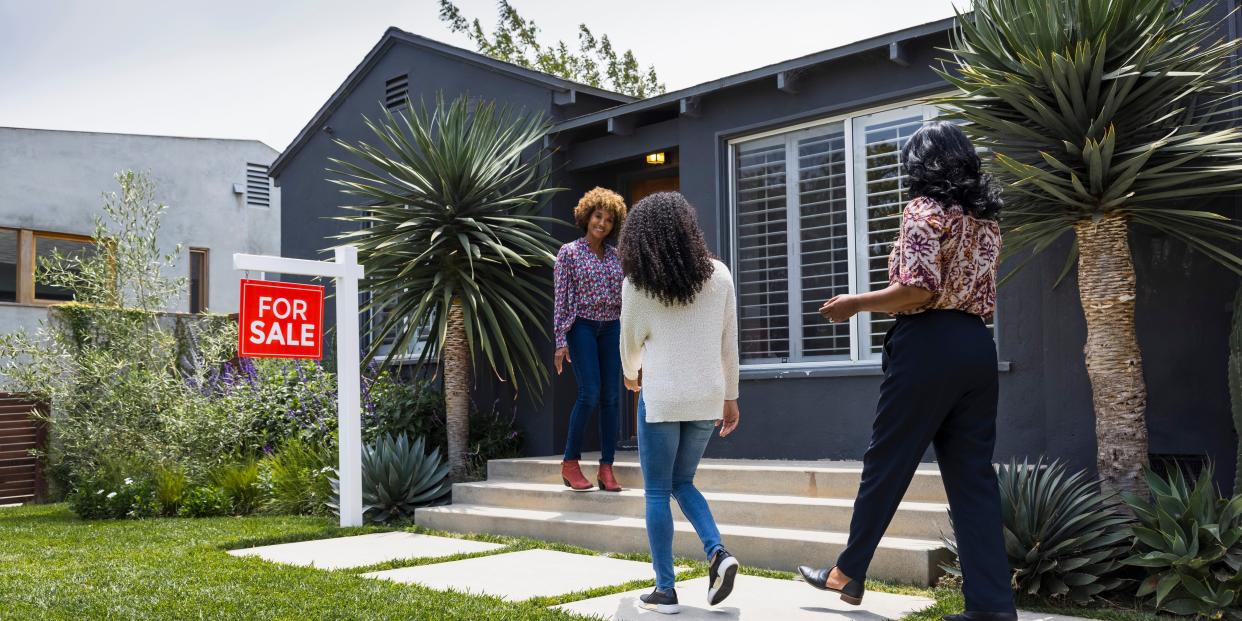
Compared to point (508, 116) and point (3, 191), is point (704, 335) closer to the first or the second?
point (508, 116)

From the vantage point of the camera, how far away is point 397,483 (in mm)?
6961

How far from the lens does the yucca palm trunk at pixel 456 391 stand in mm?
7633

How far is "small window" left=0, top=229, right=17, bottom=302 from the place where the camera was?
49.8 feet

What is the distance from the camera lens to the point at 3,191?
49.4 ft

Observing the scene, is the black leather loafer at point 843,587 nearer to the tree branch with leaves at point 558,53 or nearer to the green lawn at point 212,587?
the green lawn at point 212,587

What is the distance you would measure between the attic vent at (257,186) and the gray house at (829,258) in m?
11.0

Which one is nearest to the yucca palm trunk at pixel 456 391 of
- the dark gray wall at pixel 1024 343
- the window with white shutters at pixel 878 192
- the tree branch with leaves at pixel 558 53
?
the dark gray wall at pixel 1024 343

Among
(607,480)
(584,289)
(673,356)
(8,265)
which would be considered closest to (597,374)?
(584,289)

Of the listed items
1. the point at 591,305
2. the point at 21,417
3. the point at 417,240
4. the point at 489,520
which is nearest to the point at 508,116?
the point at 417,240

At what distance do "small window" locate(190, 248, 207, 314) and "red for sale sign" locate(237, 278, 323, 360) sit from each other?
11.4 metres

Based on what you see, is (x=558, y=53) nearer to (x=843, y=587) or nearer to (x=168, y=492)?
(x=168, y=492)

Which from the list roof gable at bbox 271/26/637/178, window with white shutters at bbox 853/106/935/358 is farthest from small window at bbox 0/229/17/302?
window with white shutters at bbox 853/106/935/358

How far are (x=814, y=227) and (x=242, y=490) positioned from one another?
482 cm

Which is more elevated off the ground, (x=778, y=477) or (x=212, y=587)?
(x=778, y=477)
